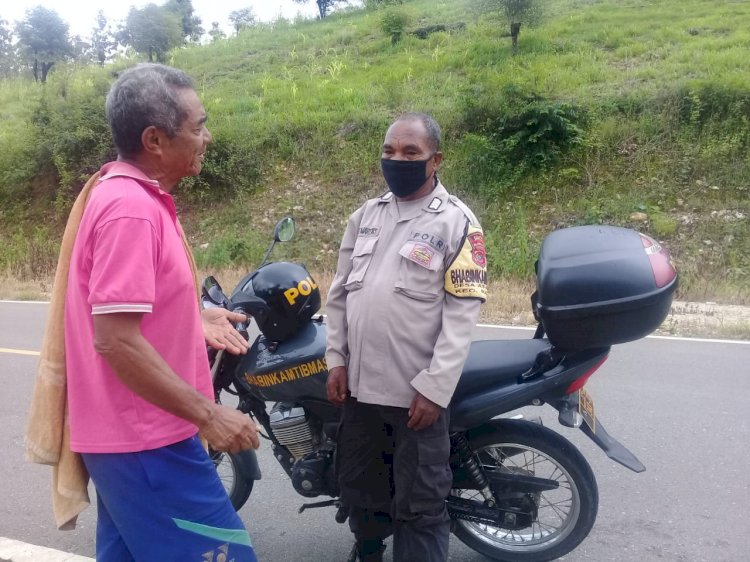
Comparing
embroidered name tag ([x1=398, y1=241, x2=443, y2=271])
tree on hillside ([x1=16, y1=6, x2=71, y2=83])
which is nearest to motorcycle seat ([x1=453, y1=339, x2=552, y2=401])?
embroidered name tag ([x1=398, y1=241, x2=443, y2=271])

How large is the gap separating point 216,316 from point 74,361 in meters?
0.73

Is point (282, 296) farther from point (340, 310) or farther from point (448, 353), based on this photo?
point (448, 353)

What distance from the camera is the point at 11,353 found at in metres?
6.32

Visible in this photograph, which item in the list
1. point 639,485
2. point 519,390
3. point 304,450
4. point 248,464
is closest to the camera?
point 519,390

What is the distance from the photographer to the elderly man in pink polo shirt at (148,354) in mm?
1626

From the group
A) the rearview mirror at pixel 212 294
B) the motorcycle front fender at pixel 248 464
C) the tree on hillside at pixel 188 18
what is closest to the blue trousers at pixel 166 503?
the rearview mirror at pixel 212 294

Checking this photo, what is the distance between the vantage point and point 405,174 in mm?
2336

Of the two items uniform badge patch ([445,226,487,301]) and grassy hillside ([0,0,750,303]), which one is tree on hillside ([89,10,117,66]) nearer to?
grassy hillside ([0,0,750,303])

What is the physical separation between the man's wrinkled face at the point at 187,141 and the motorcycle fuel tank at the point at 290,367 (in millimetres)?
1023

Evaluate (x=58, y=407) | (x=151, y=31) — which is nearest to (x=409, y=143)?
(x=58, y=407)

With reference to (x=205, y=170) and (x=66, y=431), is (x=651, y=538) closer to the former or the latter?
(x=66, y=431)

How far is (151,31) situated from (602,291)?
2295cm

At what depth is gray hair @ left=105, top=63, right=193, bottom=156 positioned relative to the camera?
5.71ft

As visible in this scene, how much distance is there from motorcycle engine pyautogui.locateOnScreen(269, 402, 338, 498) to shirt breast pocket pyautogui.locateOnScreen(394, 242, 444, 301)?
33.4 inches
